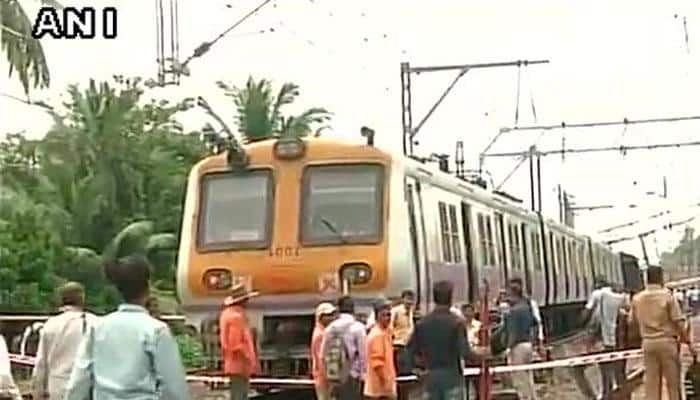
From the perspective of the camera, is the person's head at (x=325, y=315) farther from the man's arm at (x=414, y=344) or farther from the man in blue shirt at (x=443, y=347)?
the man in blue shirt at (x=443, y=347)

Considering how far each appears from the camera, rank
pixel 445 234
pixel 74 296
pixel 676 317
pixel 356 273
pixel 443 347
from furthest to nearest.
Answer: pixel 445 234, pixel 356 273, pixel 676 317, pixel 443 347, pixel 74 296

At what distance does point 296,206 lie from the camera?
1930cm

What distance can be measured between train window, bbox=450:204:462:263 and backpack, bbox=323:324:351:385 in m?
7.30

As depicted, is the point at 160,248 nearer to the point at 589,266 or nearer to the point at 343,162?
the point at 589,266

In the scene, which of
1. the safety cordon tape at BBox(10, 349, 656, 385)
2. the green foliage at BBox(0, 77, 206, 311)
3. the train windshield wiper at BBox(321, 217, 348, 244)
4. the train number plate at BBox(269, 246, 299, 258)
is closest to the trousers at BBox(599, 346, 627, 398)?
the safety cordon tape at BBox(10, 349, 656, 385)

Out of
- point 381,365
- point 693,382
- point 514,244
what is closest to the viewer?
point 381,365

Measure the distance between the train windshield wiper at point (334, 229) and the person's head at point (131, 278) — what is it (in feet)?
37.0

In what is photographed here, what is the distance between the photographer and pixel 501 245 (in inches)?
1026

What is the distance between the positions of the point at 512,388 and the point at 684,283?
3453mm

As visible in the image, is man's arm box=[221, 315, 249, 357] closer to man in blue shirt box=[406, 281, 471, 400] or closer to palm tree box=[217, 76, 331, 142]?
man in blue shirt box=[406, 281, 471, 400]

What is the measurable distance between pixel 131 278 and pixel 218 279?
11.6m

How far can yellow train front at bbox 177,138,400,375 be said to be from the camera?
18.8 meters

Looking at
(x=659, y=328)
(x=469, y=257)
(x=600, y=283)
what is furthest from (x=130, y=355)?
(x=600, y=283)

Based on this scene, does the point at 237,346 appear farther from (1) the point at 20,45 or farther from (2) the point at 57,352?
(1) the point at 20,45
